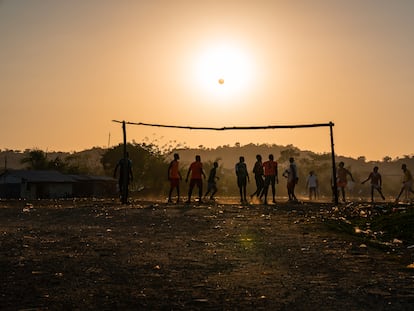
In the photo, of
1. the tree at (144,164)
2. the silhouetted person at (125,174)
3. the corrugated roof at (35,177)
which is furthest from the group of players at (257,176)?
the tree at (144,164)

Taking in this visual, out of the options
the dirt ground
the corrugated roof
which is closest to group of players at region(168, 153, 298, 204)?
the dirt ground

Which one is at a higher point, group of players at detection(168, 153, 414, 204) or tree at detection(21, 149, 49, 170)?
tree at detection(21, 149, 49, 170)

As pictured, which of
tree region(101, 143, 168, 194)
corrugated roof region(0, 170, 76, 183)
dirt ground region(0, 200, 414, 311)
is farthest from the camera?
tree region(101, 143, 168, 194)

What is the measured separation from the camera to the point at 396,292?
8016 millimetres

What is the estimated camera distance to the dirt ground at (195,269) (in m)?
7.56

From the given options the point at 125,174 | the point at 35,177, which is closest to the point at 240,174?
the point at 125,174

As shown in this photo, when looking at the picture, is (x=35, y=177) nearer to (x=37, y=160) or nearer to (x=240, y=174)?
(x=37, y=160)

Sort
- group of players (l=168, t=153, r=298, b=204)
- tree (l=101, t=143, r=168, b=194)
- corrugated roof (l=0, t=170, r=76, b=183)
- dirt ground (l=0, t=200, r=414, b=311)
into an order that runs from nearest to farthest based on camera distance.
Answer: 1. dirt ground (l=0, t=200, r=414, b=311)
2. group of players (l=168, t=153, r=298, b=204)
3. corrugated roof (l=0, t=170, r=76, b=183)
4. tree (l=101, t=143, r=168, b=194)

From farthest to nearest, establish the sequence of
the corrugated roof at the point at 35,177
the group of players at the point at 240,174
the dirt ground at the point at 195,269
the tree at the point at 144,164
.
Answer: the tree at the point at 144,164 < the corrugated roof at the point at 35,177 < the group of players at the point at 240,174 < the dirt ground at the point at 195,269

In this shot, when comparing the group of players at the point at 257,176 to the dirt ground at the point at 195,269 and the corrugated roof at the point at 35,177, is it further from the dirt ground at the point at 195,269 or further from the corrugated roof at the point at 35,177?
the corrugated roof at the point at 35,177

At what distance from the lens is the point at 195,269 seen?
9562mm

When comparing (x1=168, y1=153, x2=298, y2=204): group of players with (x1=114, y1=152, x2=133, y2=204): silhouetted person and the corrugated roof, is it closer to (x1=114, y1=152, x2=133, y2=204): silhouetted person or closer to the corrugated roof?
(x1=114, y1=152, x2=133, y2=204): silhouetted person

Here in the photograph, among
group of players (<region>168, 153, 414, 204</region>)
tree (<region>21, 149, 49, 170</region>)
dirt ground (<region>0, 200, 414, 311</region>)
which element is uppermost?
tree (<region>21, 149, 49, 170</region>)

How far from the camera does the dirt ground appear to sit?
7.56 meters
